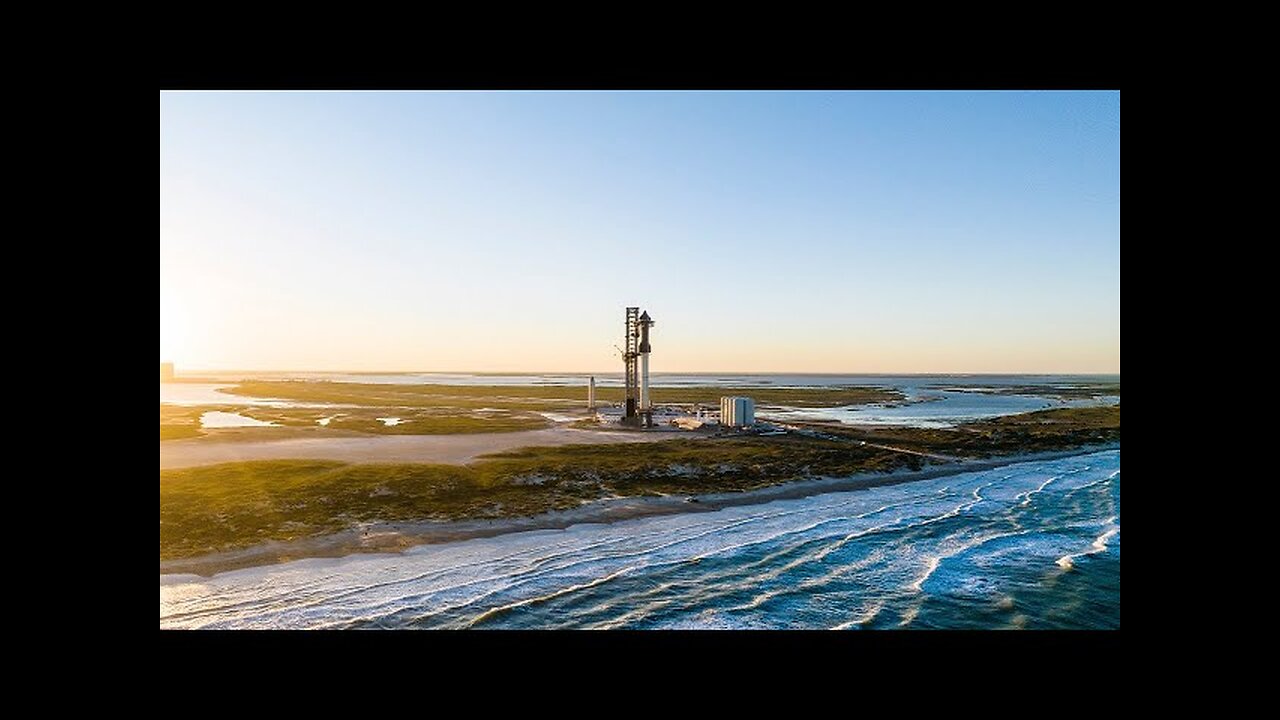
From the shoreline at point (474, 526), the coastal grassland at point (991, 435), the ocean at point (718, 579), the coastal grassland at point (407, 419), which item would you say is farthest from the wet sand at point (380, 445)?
the ocean at point (718, 579)

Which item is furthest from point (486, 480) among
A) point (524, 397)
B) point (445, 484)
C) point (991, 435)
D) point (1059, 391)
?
point (1059, 391)

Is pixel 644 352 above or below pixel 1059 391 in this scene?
above

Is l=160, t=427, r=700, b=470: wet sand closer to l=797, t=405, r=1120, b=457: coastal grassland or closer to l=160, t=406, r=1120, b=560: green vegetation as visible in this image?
l=160, t=406, r=1120, b=560: green vegetation

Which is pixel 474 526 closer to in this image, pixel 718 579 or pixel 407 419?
pixel 718 579

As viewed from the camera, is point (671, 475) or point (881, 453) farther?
point (881, 453)
